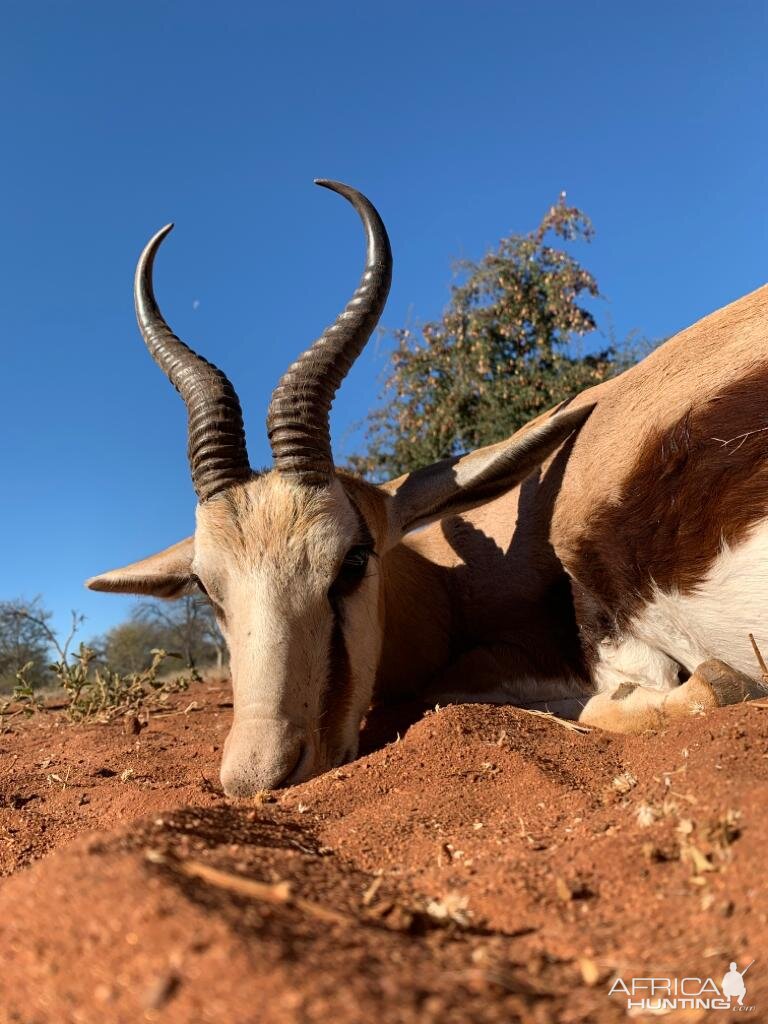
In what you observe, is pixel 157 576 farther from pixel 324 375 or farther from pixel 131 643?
pixel 131 643

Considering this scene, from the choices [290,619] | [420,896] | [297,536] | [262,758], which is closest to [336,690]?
[290,619]

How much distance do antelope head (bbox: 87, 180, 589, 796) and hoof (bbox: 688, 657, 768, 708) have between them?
1636mm

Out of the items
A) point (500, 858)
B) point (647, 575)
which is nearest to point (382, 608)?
point (647, 575)

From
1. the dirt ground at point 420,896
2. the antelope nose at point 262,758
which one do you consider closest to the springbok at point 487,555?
the antelope nose at point 262,758

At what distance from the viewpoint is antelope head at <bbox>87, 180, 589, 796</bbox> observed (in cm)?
362

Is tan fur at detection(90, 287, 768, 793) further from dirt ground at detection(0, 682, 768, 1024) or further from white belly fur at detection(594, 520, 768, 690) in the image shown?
dirt ground at detection(0, 682, 768, 1024)

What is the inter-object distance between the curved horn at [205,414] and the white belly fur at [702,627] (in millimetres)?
2423

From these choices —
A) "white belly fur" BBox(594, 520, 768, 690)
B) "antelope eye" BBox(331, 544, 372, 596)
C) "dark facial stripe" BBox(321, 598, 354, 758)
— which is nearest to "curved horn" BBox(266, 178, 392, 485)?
"antelope eye" BBox(331, 544, 372, 596)

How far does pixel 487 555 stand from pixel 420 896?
3799mm

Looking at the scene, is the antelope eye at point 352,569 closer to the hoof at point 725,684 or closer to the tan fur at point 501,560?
the tan fur at point 501,560

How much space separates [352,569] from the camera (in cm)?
437

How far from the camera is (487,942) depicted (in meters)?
1.47

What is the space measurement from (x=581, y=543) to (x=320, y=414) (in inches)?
67.1

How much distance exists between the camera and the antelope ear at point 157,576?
17.8 ft
